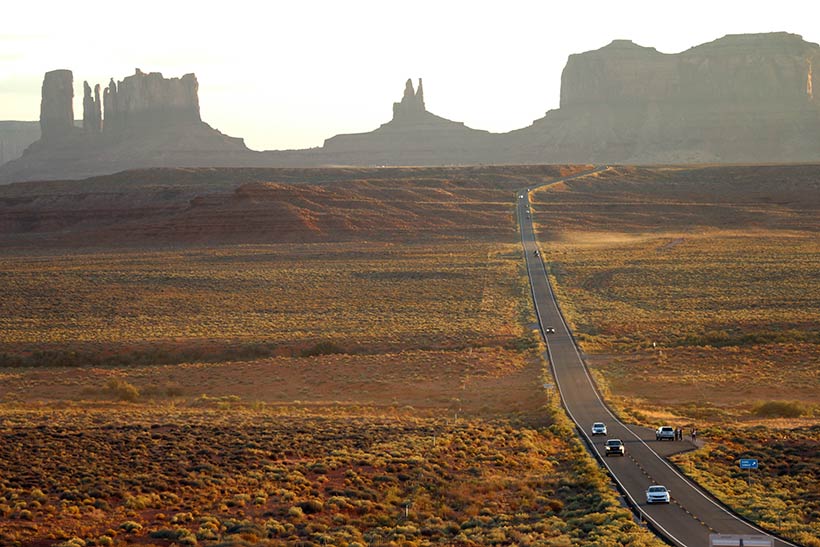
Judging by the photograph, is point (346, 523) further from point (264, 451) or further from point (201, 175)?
point (201, 175)

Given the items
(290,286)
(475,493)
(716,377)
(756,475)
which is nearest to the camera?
(475,493)

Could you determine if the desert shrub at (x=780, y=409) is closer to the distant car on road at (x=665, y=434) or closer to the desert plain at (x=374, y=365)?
the desert plain at (x=374, y=365)

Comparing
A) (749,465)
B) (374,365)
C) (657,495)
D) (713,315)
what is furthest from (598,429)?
(713,315)

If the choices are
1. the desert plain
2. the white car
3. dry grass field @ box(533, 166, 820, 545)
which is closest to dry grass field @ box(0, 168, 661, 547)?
the desert plain

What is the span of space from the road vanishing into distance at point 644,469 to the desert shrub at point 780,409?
6.09 meters

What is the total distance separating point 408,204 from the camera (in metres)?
132

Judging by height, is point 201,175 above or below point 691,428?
above

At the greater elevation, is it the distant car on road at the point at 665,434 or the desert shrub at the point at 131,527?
the desert shrub at the point at 131,527

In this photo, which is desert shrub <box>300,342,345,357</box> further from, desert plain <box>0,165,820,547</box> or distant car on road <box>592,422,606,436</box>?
distant car on road <box>592,422,606,436</box>

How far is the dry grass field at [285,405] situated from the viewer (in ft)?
78.5

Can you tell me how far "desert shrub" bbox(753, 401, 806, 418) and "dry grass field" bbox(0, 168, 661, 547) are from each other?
321 inches

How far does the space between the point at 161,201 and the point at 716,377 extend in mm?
97963

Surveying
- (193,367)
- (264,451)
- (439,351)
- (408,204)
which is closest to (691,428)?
(264,451)

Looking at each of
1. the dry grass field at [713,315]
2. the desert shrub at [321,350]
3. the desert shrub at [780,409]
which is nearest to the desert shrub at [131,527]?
the dry grass field at [713,315]
